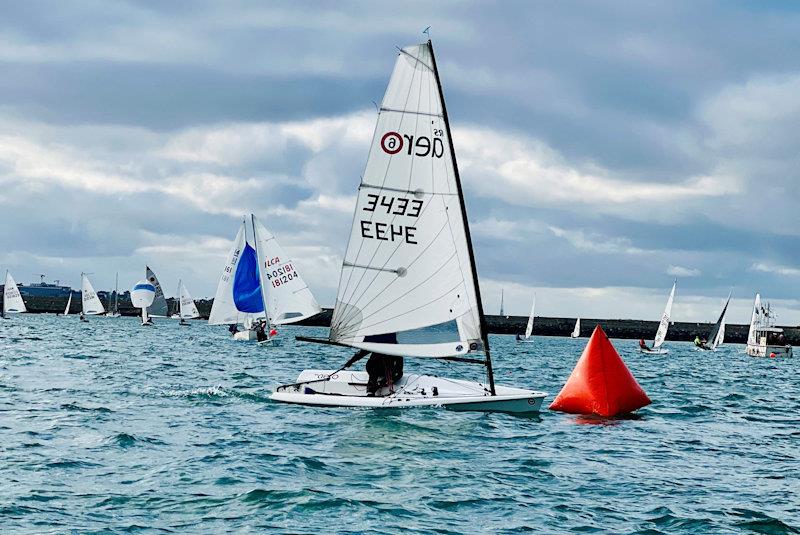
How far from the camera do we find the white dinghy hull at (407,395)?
21000 mm

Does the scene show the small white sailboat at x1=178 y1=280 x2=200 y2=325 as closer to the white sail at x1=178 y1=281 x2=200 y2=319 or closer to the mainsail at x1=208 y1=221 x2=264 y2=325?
the white sail at x1=178 y1=281 x2=200 y2=319

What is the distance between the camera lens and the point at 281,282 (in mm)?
61250

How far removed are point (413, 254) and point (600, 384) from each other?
608cm

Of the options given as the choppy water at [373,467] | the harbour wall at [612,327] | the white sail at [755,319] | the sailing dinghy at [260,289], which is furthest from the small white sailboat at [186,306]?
the choppy water at [373,467]

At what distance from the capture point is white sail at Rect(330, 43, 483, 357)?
2173 centimetres

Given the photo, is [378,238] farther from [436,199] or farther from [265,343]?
[265,343]

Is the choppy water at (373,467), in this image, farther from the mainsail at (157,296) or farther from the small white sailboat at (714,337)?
the mainsail at (157,296)

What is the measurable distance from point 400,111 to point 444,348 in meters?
5.89

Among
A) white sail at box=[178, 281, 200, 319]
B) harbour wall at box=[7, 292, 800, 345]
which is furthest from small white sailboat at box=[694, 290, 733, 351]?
white sail at box=[178, 281, 200, 319]

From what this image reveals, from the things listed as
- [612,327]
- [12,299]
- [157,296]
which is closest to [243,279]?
[157,296]

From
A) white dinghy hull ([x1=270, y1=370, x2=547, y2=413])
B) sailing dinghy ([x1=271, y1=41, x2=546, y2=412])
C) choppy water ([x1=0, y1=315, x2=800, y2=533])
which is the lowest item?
choppy water ([x1=0, y1=315, x2=800, y2=533])

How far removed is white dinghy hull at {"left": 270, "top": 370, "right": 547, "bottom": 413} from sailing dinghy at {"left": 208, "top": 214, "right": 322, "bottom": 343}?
37839 millimetres

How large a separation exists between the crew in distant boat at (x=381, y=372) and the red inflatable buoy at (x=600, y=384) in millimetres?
4748

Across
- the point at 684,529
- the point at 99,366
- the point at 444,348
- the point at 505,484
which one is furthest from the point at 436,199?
the point at 99,366
